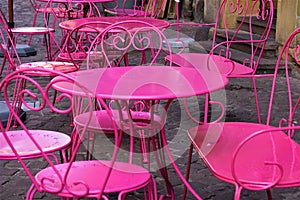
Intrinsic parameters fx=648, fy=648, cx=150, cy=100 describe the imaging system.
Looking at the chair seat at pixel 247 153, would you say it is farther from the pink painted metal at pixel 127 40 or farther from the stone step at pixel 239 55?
the stone step at pixel 239 55

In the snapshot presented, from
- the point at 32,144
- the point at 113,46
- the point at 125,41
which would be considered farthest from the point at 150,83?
the point at 125,41

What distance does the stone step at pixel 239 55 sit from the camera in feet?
25.2

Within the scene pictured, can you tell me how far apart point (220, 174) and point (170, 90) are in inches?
18.7

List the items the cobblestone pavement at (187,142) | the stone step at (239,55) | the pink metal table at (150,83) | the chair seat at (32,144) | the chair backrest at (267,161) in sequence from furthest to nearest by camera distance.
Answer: the stone step at (239,55)
the cobblestone pavement at (187,142)
the chair seat at (32,144)
the pink metal table at (150,83)
the chair backrest at (267,161)

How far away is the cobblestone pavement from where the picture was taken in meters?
4.08

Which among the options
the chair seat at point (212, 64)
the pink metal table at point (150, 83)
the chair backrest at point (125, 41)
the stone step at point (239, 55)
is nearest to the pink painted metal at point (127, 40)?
the chair backrest at point (125, 41)

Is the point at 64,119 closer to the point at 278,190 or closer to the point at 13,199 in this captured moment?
the point at 13,199

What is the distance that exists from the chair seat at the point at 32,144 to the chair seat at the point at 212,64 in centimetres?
177

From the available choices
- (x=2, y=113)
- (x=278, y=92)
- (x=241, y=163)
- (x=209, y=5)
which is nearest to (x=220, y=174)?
(x=241, y=163)

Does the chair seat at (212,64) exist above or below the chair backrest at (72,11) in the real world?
below

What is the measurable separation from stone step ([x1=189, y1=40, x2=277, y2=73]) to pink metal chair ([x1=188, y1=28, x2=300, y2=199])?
4.22m

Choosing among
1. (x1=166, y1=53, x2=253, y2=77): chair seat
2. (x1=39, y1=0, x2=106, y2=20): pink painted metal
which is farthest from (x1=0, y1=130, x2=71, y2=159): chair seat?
(x1=39, y1=0, x2=106, y2=20): pink painted metal

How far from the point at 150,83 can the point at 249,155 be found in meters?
0.61

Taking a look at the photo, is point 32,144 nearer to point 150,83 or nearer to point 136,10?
point 150,83
